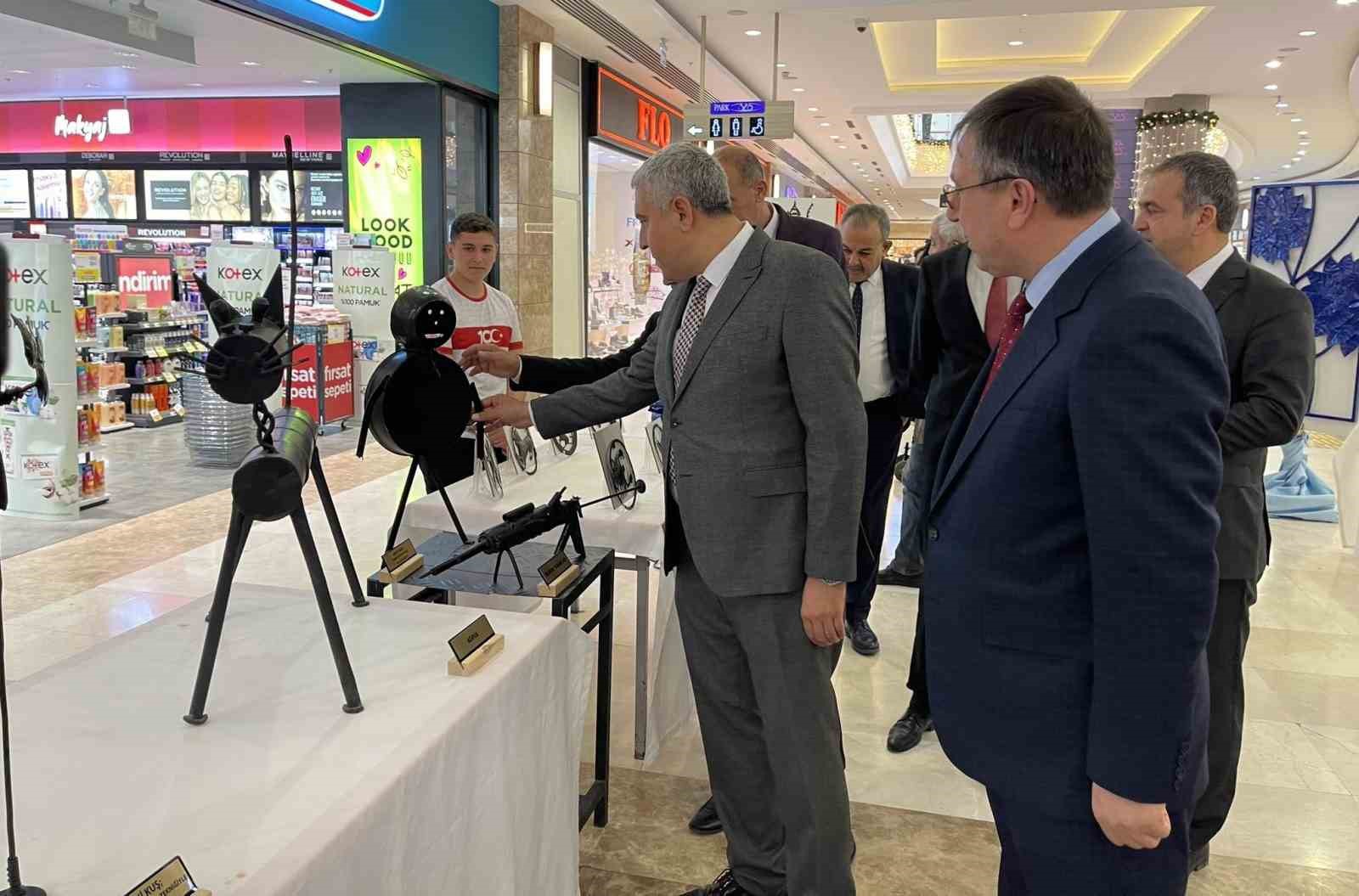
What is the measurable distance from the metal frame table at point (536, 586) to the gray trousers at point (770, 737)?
0.27 metres

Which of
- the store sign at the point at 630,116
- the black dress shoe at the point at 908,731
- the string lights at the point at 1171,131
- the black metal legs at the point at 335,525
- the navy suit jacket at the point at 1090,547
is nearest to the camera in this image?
the navy suit jacket at the point at 1090,547

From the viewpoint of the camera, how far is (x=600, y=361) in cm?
294

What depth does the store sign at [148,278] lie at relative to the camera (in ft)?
31.3

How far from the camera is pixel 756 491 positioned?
1.85 meters

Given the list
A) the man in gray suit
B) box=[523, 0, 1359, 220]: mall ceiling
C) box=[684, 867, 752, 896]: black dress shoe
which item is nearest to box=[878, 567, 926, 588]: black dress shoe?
box=[684, 867, 752, 896]: black dress shoe

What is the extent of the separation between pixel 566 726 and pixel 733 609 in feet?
1.32

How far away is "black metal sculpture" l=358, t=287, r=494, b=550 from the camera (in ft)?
5.69

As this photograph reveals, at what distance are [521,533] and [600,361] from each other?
0.98 m

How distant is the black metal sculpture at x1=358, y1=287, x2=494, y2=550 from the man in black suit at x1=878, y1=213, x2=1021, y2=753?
129 centimetres

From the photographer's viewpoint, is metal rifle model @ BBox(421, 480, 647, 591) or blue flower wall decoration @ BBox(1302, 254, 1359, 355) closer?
metal rifle model @ BBox(421, 480, 647, 591)

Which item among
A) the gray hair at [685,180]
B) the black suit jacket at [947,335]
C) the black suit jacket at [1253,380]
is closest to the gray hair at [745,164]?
the black suit jacket at [947,335]

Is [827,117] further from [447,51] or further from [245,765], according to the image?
[245,765]

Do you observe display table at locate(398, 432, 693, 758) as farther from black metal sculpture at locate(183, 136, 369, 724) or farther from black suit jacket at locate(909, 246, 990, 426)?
black metal sculpture at locate(183, 136, 369, 724)

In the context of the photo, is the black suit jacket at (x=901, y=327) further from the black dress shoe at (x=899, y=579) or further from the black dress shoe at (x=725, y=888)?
the black dress shoe at (x=725, y=888)
